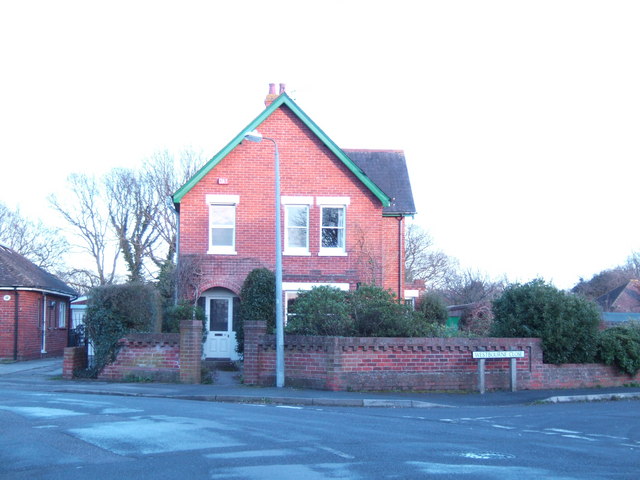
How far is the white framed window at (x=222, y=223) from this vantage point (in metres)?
26.7

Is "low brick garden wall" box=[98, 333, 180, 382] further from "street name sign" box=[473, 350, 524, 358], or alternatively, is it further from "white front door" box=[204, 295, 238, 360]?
"street name sign" box=[473, 350, 524, 358]

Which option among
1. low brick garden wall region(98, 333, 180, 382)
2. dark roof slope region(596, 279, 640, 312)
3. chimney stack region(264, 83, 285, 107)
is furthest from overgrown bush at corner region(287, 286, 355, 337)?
dark roof slope region(596, 279, 640, 312)

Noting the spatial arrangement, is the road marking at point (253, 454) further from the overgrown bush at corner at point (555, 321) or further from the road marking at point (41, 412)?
the overgrown bush at corner at point (555, 321)

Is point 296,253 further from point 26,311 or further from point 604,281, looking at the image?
point 604,281

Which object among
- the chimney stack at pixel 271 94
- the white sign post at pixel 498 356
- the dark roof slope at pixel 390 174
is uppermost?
the chimney stack at pixel 271 94

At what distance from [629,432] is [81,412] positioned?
9258mm

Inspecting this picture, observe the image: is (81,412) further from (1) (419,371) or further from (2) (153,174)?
(2) (153,174)

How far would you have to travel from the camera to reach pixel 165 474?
8141 mm

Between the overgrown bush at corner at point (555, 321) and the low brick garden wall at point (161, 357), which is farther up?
the overgrown bush at corner at point (555, 321)

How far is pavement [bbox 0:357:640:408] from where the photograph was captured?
16.6 metres

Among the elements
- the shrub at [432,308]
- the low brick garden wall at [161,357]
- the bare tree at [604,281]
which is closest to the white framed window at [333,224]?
the shrub at [432,308]

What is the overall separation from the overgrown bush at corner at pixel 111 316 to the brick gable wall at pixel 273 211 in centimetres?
538

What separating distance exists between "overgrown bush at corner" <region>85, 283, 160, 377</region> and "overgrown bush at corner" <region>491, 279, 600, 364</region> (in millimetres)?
10029

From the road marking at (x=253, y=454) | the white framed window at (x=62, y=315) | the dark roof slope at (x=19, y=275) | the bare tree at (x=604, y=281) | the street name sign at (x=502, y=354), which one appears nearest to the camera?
the road marking at (x=253, y=454)
